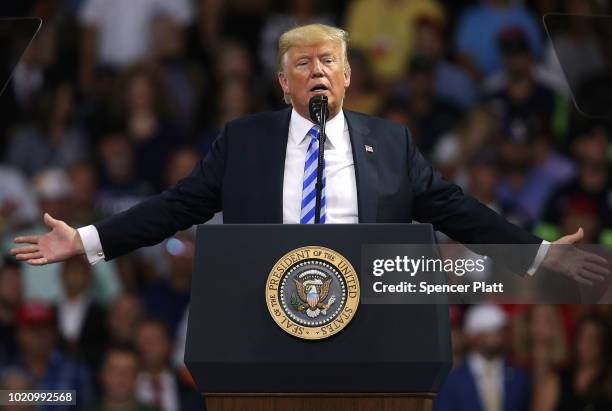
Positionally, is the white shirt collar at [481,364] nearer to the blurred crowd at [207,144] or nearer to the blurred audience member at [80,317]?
the blurred crowd at [207,144]

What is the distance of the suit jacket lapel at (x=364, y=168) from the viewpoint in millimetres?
3510

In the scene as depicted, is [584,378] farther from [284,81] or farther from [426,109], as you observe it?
[284,81]

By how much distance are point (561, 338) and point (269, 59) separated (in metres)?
2.73

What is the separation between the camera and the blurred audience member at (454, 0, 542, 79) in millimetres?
7977

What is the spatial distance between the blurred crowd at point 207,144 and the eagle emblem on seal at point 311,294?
3.23 metres

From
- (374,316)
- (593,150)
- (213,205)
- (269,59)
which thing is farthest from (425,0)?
(374,316)

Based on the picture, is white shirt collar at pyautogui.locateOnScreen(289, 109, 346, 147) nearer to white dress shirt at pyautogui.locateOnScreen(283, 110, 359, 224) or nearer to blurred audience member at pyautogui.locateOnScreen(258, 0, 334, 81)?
white dress shirt at pyautogui.locateOnScreen(283, 110, 359, 224)

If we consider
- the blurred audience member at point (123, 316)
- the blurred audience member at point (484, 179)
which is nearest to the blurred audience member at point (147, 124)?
the blurred audience member at point (123, 316)

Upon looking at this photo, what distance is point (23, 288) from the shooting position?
7273 mm

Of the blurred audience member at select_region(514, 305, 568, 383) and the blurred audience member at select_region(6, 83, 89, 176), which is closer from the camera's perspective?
the blurred audience member at select_region(514, 305, 568, 383)

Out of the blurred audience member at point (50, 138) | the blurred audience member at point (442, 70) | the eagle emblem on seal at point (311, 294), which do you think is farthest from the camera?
the blurred audience member at point (50, 138)

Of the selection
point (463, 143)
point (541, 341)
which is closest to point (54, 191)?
point (463, 143)

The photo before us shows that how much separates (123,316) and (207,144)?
4.05 feet

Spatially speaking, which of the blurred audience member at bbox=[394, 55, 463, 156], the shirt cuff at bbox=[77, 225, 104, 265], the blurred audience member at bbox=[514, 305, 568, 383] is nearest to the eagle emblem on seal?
the shirt cuff at bbox=[77, 225, 104, 265]
